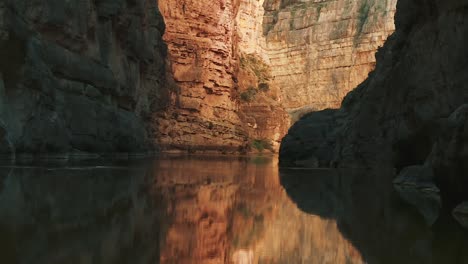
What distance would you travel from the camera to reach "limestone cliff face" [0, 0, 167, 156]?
16.8 metres

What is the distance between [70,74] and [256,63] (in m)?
66.8

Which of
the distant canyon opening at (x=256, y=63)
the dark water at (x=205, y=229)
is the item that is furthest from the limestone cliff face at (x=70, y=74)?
the distant canyon opening at (x=256, y=63)

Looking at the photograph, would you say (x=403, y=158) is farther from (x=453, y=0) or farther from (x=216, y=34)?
(x=216, y=34)

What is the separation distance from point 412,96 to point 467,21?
3.53m

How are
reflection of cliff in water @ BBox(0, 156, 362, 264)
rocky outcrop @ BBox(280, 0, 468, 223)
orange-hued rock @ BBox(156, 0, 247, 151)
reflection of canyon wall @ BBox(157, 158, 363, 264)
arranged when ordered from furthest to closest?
orange-hued rock @ BBox(156, 0, 247, 151)
rocky outcrop @ BBox(280, 0, 468, 223)
reflection of canyon wall @ BBox(157, 158, 363, 264)
reflection of cliff in water @ BBox(0, 156, 362, 264)

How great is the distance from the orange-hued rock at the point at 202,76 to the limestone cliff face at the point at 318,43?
27.1m

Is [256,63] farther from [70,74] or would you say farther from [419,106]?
[419,106]

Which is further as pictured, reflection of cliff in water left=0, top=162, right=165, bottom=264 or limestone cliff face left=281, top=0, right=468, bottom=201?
limestone cliff face left=281, top=0, right=468, bottom=201

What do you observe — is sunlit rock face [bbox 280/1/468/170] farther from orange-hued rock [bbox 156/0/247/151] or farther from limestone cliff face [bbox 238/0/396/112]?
limestone cliff face [bbox 238/0/396/112]

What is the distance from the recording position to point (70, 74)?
23.0 meters

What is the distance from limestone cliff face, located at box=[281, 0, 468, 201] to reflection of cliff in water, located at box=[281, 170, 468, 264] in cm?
147

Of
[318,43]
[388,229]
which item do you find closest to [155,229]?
[388,229]

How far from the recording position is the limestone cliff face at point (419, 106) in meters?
8.74

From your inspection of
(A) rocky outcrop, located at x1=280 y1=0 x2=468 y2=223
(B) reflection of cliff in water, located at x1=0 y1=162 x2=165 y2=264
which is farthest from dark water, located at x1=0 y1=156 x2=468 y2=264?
(A) rocky outcrop, located at x1=280 y1=0 x2=468 y2=223
